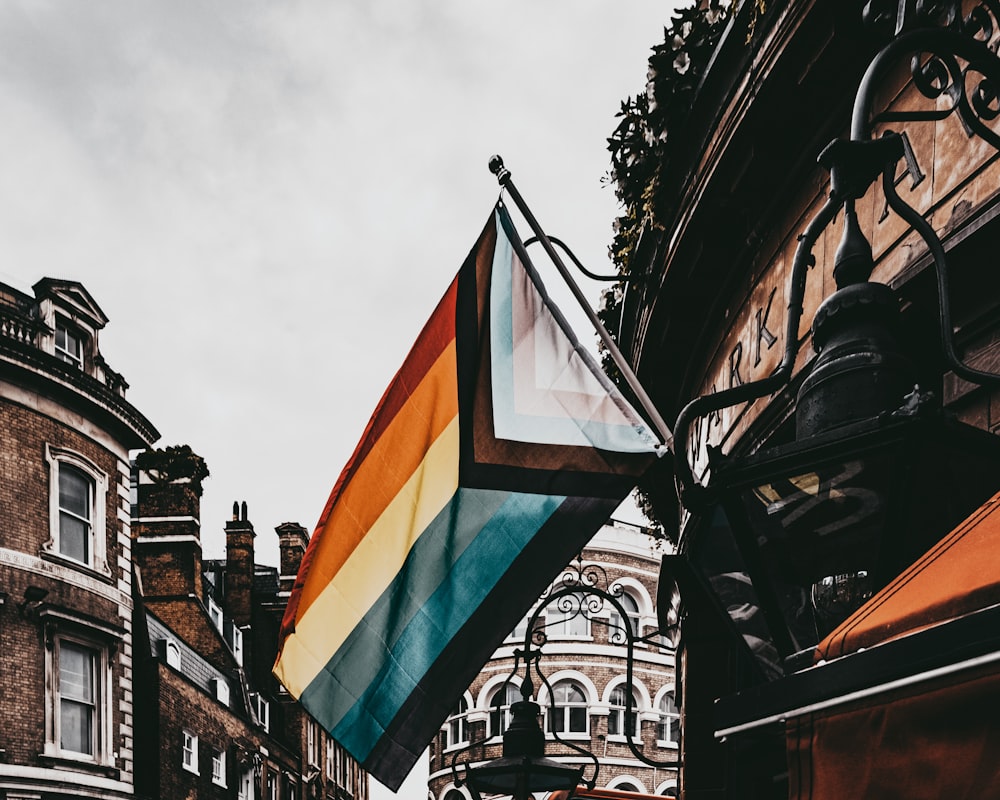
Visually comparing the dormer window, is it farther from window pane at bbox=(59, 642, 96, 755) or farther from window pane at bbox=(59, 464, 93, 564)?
window pane at bbox=(59, 642, 96, 755)

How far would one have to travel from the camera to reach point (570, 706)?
4512 cm

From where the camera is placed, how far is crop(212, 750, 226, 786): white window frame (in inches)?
1220

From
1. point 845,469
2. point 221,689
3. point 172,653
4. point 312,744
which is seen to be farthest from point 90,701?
point 845,469

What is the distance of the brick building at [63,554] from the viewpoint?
73.3 ft

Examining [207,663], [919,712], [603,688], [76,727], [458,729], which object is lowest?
[919,712]

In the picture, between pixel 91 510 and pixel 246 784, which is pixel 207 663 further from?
pixel 91 510

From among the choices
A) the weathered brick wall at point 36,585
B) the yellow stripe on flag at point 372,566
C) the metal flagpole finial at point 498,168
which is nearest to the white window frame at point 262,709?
the weathered brick wall at point 36,585

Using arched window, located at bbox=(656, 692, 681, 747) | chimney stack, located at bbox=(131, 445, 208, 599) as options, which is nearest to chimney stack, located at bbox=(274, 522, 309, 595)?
chimney stack, located at bbox=(131, 445, 208, 599)

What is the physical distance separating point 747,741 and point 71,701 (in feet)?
76.8

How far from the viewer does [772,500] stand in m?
2.82

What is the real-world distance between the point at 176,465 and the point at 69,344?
10937 mm

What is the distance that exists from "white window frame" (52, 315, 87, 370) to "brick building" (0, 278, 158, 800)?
A: 28 mm

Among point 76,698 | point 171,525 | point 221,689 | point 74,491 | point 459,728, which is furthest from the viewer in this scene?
point 459,728

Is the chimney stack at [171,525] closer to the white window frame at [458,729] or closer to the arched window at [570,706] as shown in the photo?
the white window frame at [458,729]
